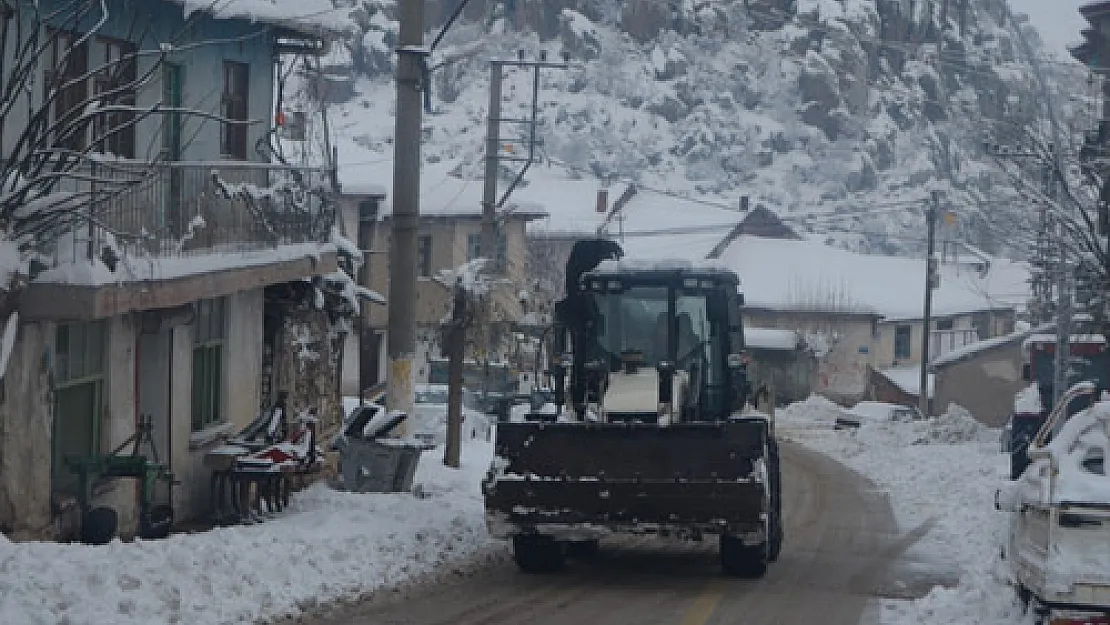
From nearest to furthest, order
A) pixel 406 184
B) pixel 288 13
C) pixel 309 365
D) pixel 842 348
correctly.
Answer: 1. pixel 406 184
2. pixel 288 13
3. pixel 309 365
4. pixel 842 348

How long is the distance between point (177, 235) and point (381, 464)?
14.8ft

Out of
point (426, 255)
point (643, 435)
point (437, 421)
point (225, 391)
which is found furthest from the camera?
point (426, 255)

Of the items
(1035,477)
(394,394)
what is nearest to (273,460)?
(394,394)

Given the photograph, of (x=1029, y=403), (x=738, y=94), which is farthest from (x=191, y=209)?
(x=738, y=94)

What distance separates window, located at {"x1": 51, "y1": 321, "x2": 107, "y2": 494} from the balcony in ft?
3.46

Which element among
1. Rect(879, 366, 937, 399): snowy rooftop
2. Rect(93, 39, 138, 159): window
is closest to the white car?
Rect(93, 39, 138, 159): window

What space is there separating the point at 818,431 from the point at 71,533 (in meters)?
38.5

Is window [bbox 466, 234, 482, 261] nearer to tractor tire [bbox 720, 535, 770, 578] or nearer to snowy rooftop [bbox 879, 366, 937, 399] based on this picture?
snowy rooftop [bbox 879, 366, 937, 399]

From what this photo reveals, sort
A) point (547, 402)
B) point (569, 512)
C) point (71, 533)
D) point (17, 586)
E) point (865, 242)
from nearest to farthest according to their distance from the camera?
point (17, 586), point (569, 512), point (71, 533), point (547, 402), point (865, 242)

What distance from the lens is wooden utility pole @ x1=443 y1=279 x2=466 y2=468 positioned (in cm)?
2594

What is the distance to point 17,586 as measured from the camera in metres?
10.9

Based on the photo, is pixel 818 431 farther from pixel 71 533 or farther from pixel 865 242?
pixel 865 242

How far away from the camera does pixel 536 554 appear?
51.9 ft

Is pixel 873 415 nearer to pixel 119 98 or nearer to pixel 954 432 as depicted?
pixel 954 432
